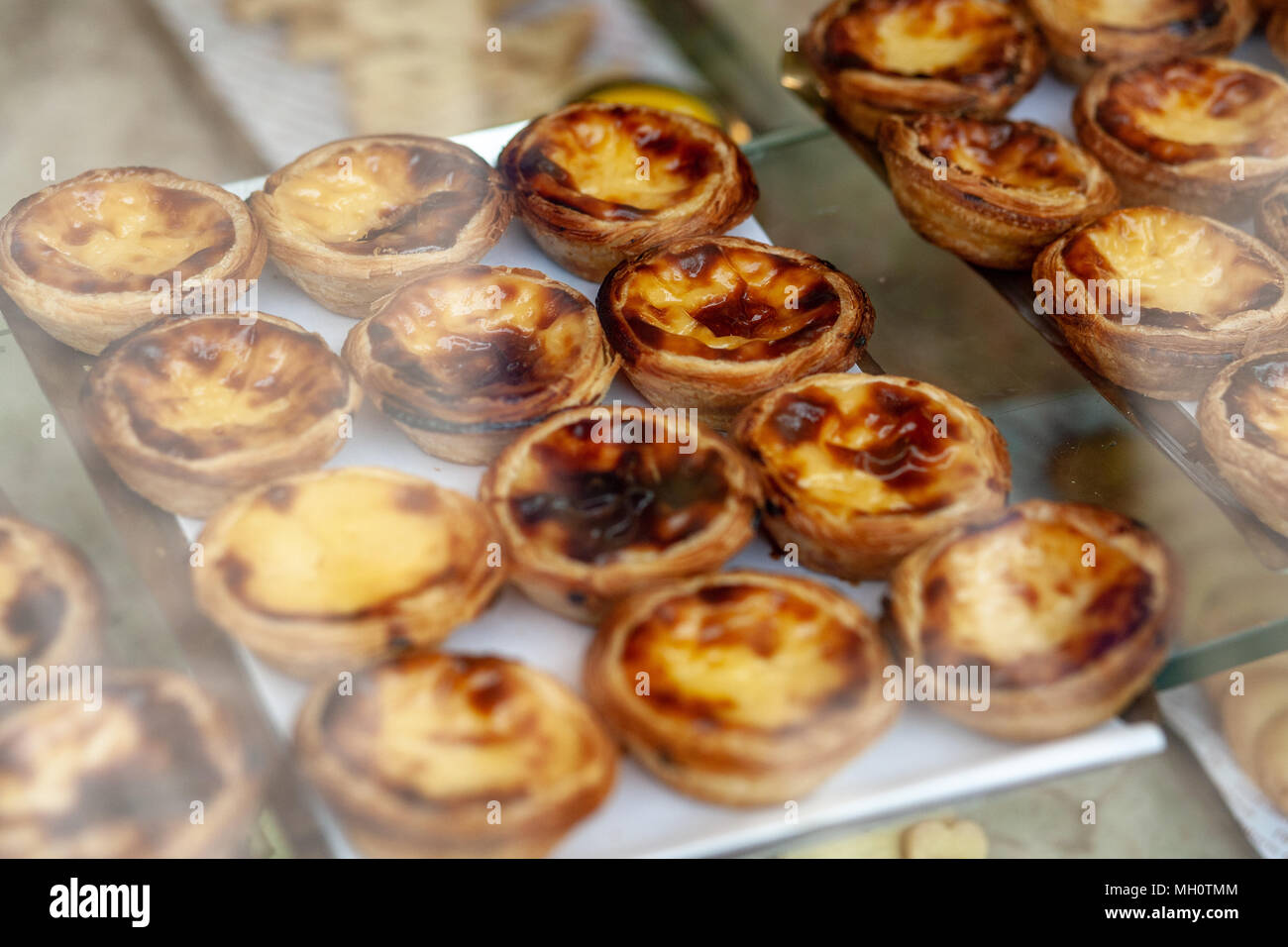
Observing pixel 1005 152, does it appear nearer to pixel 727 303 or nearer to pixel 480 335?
pixel 727 303

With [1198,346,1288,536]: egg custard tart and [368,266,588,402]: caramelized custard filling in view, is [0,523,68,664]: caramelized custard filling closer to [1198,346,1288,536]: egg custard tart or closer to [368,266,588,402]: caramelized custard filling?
[368,266,588,402]: caramelized custard filling

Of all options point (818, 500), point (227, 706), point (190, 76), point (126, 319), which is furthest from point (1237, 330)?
point (190, 76)

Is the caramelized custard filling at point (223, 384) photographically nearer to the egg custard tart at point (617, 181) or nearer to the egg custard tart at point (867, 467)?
the egg custard tart at point (617, 181)

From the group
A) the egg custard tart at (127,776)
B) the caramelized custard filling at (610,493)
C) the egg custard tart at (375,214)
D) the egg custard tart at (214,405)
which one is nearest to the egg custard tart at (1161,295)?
the caramelized custard filling at (610,493)

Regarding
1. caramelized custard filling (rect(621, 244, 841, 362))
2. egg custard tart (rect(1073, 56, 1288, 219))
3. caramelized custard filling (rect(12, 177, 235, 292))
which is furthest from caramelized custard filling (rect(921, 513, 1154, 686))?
caramelized custard filling (rect(12, 177, 235, 292))

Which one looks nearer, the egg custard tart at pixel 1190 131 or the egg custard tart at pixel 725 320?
the egg custard tart at pixel 725 320
